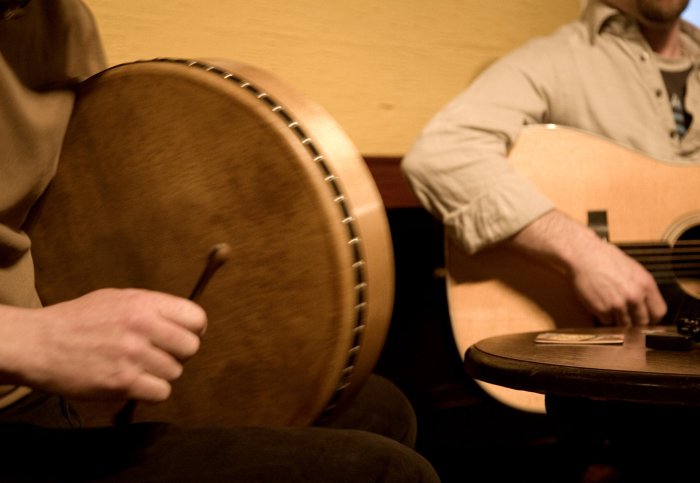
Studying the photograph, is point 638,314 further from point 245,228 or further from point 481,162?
point 245,228

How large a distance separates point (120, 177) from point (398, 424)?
540 millimetres

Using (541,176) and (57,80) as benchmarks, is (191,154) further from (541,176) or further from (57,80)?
(541,176)

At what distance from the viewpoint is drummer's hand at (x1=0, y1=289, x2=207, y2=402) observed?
524 millimetres

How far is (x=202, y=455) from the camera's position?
560mm

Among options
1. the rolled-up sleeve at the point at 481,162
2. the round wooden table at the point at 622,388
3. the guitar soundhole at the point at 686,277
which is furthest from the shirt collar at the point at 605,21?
the round wooden table at the point at 622,388

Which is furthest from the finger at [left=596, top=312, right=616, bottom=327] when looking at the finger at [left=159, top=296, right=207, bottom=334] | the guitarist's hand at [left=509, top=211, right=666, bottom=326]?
the finger at [left=159, top=296, right=207, bottom=334]

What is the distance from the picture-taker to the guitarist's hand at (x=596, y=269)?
116 cm

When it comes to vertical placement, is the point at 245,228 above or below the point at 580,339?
above

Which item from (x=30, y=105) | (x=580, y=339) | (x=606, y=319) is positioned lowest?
(x=606, y=319)

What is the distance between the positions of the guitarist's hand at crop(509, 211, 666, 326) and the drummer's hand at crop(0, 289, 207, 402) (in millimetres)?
868

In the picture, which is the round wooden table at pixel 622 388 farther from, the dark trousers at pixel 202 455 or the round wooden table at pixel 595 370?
the dark trousers at pixel 202 455

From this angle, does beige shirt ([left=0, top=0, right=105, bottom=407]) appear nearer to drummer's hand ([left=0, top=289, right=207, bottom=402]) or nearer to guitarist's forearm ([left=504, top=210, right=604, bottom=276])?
drummer's hand ([left=0, top=289, right=207, bottom=402])

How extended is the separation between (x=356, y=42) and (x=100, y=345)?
1189mm

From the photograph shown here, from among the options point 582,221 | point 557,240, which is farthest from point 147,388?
point 582,221
